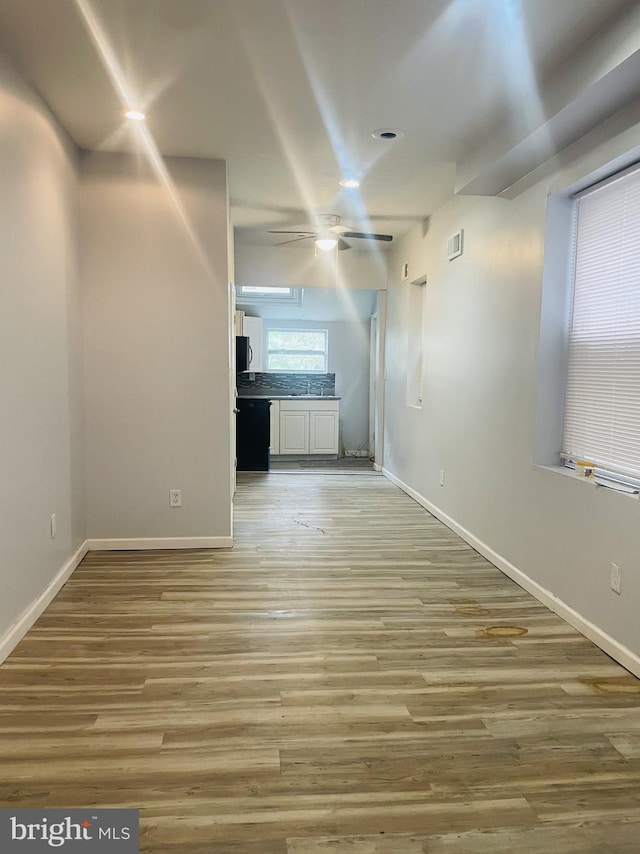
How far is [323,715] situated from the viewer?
1.97 meters

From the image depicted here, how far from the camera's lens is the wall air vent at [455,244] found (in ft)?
13.5

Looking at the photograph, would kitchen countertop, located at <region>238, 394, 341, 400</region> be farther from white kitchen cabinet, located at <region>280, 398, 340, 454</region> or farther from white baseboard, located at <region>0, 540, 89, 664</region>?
white baseboard, located at <region>0, 540, 89, 664</region>

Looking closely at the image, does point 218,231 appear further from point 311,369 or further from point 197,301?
point 311,369

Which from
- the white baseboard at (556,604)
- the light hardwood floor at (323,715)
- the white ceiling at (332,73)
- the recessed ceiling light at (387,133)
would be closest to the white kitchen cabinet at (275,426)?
the white baseboard at (556,604)

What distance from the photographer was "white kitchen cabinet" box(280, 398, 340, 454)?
771 centimetres

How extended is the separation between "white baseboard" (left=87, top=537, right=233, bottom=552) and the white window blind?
2269 mm

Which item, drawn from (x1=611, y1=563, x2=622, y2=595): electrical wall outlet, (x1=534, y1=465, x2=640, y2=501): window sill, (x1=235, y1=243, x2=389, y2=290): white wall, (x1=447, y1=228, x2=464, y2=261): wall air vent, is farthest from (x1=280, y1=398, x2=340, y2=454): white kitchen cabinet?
(x1=611, y1=563, x2=622, y2=595): electrical wall outlet

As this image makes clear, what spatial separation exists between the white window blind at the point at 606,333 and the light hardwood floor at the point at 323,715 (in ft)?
2.98

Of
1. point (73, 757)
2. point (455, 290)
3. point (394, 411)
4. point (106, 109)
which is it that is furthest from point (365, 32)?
point (394, 411)

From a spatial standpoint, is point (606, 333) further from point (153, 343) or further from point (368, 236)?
point (368, 236)

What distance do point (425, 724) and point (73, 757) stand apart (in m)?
1.14

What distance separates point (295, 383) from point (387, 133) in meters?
5.33

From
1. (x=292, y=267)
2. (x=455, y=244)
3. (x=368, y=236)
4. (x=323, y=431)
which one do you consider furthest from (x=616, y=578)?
(x=323, y=431)

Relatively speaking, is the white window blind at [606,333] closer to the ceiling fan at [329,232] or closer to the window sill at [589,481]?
the window sill at [589,481]
